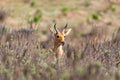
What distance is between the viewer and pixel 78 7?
2322 cm

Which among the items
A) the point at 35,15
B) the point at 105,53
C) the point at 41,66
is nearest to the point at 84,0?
the point at 35,15

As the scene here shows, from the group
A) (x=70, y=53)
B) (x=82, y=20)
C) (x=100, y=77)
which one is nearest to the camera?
(x=100, y=77)

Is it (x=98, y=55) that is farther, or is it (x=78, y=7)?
(x=78, y=7)

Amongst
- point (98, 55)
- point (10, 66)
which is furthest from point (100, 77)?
point (98, 55)

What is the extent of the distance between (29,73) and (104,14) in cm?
1666

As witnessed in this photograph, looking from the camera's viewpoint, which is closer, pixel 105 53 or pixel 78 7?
pixel 105 53

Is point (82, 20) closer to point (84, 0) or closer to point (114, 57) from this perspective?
point (84, 0)

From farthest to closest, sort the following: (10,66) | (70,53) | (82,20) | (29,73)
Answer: (82,20)
(70,53)
(10,66)
(29,73)

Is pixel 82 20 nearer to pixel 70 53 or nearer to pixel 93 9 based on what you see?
pixel 93 9

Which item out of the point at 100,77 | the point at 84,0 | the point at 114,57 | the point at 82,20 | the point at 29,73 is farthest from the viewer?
the point at 84,0

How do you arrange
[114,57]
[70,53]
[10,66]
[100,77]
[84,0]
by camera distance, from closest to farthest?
[100,77], [10,66], [70,53], [114,57], [84,0]

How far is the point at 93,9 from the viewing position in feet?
75.8

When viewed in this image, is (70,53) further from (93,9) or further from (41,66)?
(93,9)

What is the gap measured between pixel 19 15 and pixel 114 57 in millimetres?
13916
